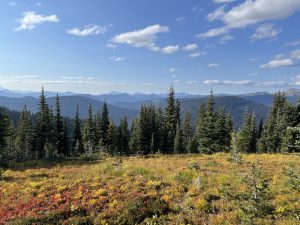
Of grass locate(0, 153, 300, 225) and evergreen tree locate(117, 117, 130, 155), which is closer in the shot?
grass locate(0, 153, 300, 225)

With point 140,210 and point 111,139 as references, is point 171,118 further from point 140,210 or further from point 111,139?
point 140,210

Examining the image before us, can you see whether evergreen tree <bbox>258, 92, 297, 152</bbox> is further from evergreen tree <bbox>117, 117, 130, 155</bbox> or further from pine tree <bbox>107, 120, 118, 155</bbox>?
pine tree <bbox>107, 120, 118, 155</bbox>

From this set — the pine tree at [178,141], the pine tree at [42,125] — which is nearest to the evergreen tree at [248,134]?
the pine tree at [178,141]

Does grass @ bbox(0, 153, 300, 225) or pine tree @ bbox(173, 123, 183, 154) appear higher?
grass @ bbox(0, 153, 300, 225)

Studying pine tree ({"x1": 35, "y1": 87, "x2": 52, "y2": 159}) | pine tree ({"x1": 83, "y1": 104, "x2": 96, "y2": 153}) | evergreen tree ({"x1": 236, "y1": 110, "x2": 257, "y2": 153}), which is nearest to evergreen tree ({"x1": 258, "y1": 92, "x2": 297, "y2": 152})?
evergreen tree ({"x1": 236, "y1": 110, "x2": 257, "y2": 153})

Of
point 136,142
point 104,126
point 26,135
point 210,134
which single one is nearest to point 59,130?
point 26,135

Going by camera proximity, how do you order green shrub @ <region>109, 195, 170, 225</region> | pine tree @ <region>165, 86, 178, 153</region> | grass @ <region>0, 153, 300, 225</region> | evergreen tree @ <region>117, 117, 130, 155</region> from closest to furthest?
grass @ <region>0, 153, 300, 225</region> → green shrub @ <region>109, 195, 170, 225</region> → pine tree @ <region>165, 86, 178, 153</region> → evergreen tree @ <region>117, 117, 130, 155</region>

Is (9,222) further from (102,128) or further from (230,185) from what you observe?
(102,128)

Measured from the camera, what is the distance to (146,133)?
235ft

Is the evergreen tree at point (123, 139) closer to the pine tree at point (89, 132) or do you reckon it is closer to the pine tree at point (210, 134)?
the pine tree at point (89, 132)

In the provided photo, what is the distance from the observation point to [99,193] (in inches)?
642

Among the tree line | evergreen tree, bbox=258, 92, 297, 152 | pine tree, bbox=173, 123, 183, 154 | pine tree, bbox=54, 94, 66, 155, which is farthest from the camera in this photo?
pine tree, bbox=173, 123, 183, 154

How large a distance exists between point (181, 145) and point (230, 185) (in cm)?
5745

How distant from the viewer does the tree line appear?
56.5 m
